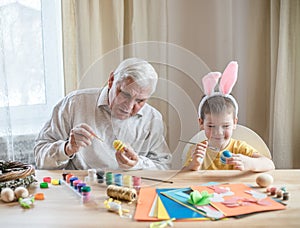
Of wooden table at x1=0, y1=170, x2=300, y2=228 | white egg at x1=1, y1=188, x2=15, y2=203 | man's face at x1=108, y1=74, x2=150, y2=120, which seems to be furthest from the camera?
man's face at x1=108, y1=74, x2=150, y2=120

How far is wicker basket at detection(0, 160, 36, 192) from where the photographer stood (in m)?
1.17

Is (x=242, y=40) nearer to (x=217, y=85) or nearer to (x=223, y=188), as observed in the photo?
(x=217, y=85)

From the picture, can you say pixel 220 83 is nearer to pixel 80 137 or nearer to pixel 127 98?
pixel 127 98

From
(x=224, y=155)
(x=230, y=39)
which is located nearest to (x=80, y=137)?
(x=224, y=155)

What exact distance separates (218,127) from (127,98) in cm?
32

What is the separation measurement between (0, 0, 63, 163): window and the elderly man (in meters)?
0.68

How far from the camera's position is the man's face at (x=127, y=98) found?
4.22ft

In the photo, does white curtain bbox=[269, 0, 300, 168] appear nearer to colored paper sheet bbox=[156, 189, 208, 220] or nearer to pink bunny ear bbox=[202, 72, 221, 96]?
pink bunny ear bbox=[202, 72, 221, 96]

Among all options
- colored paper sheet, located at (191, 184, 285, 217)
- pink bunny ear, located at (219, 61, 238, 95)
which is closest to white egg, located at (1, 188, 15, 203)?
colored paper sheet, located at (191, 184, 285, 217)

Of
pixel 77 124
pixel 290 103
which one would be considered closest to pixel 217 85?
pixel 77 124

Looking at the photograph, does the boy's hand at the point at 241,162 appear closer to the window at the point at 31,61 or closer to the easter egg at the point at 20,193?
the easter egg at the point at 20,193

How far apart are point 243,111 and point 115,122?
3.32 ft

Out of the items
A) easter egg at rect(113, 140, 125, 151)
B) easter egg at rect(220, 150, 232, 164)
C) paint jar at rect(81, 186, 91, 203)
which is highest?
easter egg at rect(113, 140, 125, 151)

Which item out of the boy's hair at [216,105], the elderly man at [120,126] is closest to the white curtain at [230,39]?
the elderly man at [120,126]
